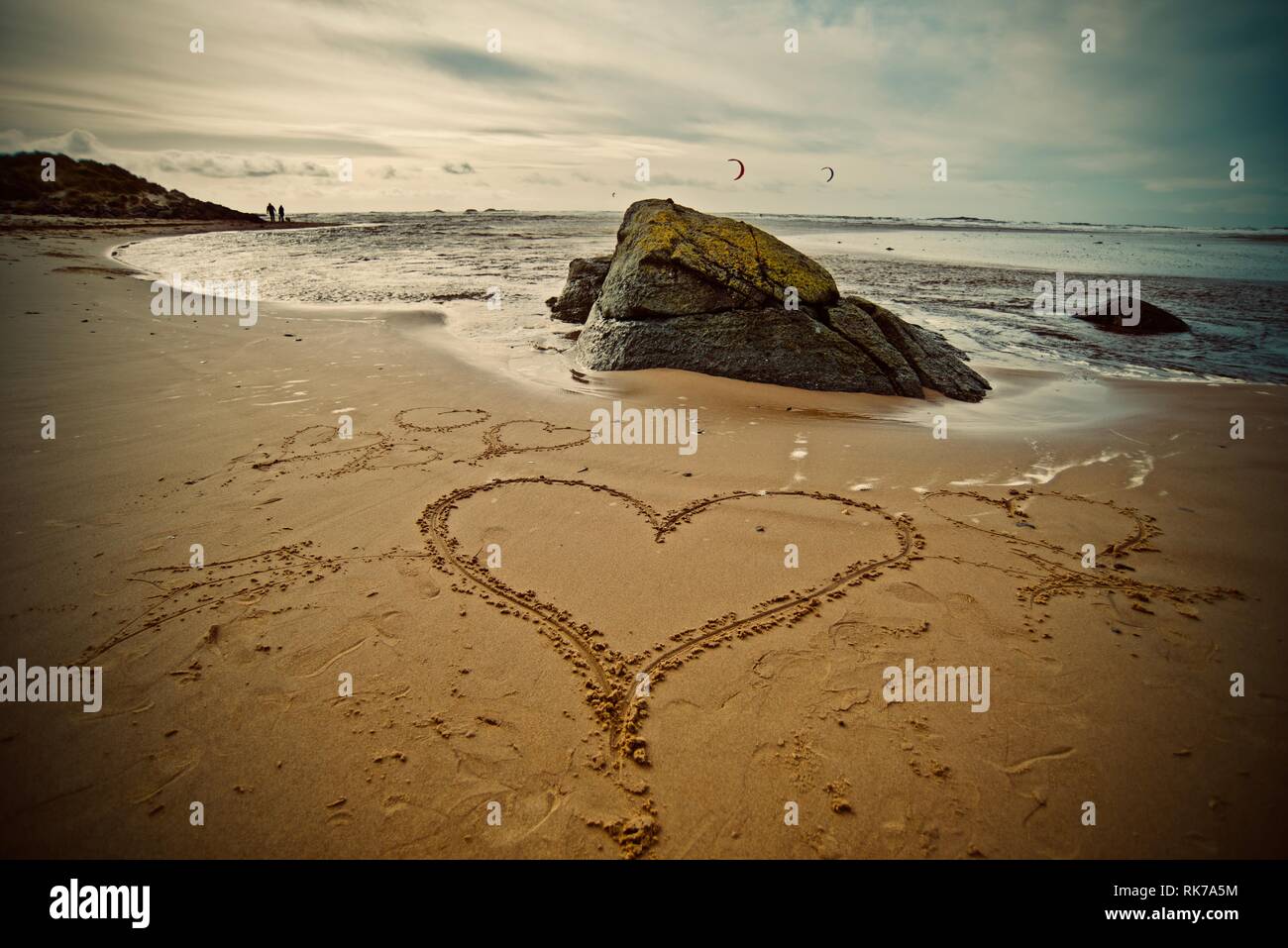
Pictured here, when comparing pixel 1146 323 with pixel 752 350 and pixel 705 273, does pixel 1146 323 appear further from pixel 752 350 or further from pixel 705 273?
pixel 705 273

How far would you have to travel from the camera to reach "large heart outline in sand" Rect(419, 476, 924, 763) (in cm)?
261

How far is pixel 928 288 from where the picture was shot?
17641 millimetres

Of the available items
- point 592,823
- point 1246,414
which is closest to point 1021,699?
point 592,823

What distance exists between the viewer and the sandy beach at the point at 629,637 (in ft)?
6.97

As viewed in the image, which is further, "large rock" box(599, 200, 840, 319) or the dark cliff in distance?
the dark cliff in distance

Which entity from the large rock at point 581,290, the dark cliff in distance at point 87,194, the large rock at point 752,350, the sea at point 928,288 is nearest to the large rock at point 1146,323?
the sea at point 928,288

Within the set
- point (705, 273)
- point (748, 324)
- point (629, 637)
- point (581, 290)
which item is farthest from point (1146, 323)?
point (629, 637)

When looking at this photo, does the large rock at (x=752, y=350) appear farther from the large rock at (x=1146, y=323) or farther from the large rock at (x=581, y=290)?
the large rock at (x=1146, y=323)

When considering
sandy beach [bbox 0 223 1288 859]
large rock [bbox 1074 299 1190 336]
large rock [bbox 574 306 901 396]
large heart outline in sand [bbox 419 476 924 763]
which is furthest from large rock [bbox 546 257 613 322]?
large rock [bbox 1074 299 1190 336]

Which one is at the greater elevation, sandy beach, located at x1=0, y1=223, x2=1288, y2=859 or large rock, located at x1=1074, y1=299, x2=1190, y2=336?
large rock, located at x1=1074, y1=299, x2=1190, y2=336

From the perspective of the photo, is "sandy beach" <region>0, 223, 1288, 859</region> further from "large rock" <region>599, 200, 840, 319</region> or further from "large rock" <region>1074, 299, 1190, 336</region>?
"large rock" <region>1074, 299, 1190, 336</region>

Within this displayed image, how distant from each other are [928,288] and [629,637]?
18.5 metres

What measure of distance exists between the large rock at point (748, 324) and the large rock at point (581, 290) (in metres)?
3.25

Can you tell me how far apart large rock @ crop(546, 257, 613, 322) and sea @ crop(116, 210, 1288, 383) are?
21.0 inches
